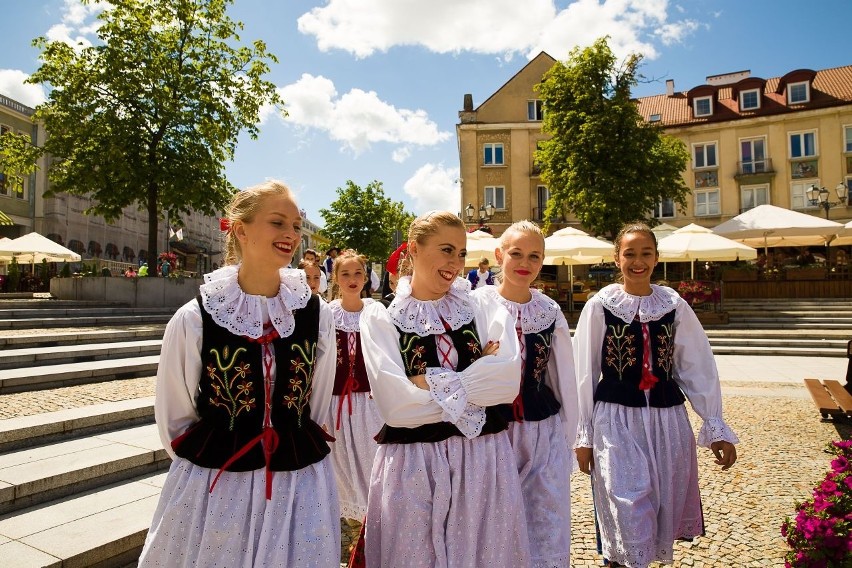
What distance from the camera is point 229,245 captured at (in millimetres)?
2613

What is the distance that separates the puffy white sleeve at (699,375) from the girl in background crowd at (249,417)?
7.62 feet

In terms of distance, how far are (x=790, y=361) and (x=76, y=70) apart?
20815 mm

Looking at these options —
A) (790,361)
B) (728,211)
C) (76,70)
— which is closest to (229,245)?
(790,361)

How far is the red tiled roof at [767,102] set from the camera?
120 ft

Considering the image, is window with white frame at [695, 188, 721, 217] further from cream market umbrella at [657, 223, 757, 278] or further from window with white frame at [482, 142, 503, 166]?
cream market umbrella at [657, 223, 757, 278]

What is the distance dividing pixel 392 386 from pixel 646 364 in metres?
1.79

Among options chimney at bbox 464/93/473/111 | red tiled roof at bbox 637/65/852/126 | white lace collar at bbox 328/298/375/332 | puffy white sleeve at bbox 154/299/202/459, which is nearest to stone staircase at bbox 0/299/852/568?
puffy white sleeve at bbox 154/299/202/459

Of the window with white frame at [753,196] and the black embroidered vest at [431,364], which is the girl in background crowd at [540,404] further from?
the window with white frame at [753,196]

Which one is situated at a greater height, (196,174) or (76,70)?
(76,70)

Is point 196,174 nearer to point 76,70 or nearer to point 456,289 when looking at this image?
point 76,70

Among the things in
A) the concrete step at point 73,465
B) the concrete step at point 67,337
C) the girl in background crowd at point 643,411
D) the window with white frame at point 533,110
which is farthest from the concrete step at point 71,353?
the window with white frame at point 533,110

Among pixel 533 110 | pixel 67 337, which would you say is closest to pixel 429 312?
pixel 67 337

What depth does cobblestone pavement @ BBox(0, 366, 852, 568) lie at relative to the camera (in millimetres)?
3777

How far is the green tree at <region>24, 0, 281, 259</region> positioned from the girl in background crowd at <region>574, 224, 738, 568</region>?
16.3 m
